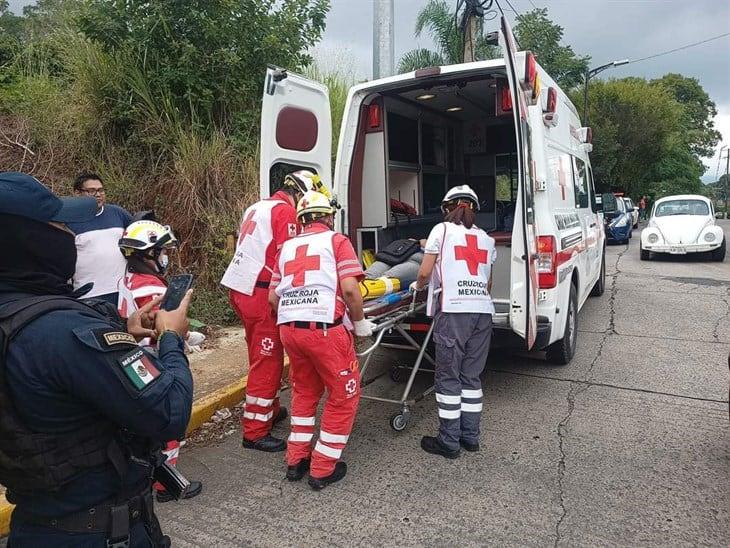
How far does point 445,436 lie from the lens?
3557 millimetres

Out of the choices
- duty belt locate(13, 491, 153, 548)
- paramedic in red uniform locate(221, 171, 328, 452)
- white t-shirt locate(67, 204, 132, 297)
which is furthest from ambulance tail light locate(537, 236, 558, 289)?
duty belt locate(13, 491, 153, 548)

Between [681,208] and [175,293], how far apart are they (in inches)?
576

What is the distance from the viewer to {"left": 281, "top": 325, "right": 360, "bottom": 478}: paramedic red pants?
312 cm

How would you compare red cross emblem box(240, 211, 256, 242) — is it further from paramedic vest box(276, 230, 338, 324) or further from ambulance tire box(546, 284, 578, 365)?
ambulance tire box(546, 284, 578, 365)

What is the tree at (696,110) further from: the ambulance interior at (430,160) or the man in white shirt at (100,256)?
the man in white shirt at (100,256)

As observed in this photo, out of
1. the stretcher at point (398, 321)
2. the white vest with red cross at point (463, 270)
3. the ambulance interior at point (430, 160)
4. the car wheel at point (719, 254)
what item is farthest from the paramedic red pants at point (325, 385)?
the car wheel at point (719, 254)

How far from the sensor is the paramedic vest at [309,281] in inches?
122

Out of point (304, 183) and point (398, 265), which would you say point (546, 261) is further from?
point (304, 183)

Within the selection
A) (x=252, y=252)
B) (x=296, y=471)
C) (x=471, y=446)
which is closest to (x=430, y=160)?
(x=252, y=252)

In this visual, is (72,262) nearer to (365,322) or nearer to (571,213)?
(365,322)

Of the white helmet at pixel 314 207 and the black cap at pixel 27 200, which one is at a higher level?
the white helmet at pixel 314 207

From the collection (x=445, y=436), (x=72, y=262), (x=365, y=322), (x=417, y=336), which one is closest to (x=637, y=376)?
(x=417, y=336)

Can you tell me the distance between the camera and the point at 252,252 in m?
3.68

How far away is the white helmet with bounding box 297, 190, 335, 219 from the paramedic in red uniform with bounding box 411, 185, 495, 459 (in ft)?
2.80
